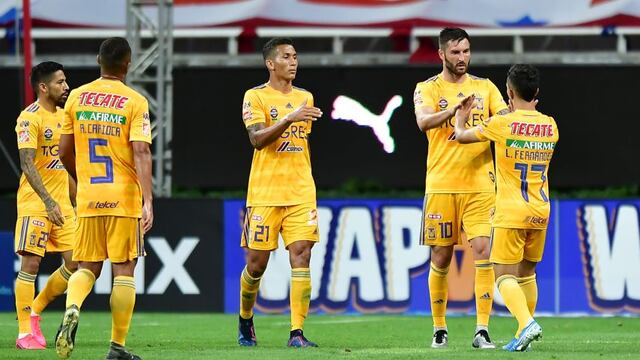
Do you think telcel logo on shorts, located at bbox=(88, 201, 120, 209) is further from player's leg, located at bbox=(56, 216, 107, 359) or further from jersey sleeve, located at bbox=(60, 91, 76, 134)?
jersey sleeve, located at bbox=(60, 91, 76, 134)

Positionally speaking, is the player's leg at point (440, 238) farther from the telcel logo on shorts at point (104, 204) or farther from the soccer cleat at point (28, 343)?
the soccer cleat at point (28, 343)

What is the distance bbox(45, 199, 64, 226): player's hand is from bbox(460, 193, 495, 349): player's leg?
3.13m

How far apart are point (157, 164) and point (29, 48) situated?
7.28 feet

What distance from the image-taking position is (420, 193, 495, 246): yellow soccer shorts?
11.3 metres

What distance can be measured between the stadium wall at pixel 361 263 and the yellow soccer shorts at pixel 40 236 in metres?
4.59

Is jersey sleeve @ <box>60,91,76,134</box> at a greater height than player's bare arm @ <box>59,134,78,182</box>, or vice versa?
jersey sleeve @ <box>60,91,76,134</box>

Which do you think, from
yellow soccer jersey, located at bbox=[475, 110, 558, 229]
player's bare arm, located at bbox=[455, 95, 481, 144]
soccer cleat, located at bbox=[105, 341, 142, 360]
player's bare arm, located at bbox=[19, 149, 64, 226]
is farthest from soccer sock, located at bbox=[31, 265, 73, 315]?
yellow soccer jersey, located at bbox=[475, 110, 558, 229]

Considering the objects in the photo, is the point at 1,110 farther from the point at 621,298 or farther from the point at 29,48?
the point at 621,298

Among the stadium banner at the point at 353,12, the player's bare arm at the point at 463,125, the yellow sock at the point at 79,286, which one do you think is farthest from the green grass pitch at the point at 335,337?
the stadium banner at the point at 353,12

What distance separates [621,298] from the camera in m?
16.5

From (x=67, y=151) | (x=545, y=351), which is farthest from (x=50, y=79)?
(x=545, y=351)

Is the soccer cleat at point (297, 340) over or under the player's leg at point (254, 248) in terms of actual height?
under

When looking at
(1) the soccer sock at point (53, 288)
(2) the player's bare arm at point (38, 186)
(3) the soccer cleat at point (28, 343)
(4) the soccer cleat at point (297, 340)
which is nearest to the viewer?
(4) the soccer cleat at point (297, 340)

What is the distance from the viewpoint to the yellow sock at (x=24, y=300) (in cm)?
1205
